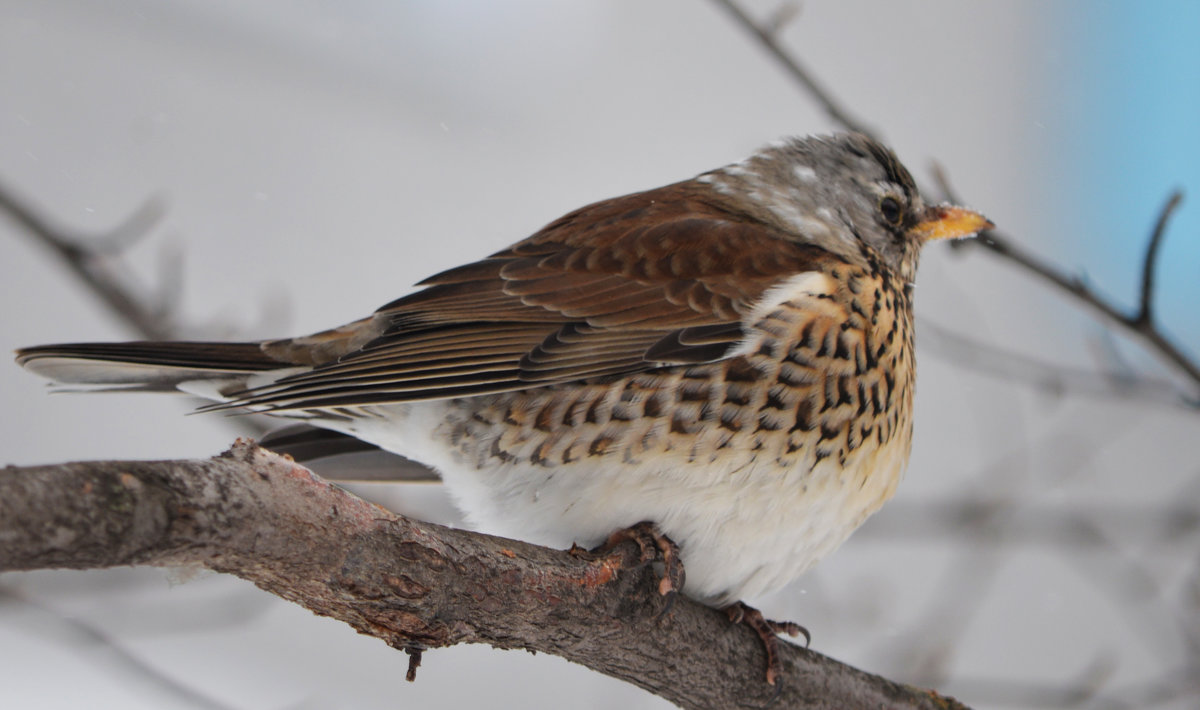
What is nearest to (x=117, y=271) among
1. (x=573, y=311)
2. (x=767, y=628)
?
(x=573, y=311)

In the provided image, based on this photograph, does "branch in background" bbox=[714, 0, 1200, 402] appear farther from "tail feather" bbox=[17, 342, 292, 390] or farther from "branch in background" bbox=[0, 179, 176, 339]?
"branch in background" bbox=[0, 179, 176, 339]

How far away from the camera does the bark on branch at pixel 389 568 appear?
2.87ft

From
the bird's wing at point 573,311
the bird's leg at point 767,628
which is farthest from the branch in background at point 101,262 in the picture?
the bird's leg at point 767,628

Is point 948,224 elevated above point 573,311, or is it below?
above

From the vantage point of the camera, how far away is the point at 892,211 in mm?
2107

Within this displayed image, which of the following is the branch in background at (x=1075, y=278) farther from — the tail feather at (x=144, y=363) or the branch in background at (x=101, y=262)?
the branch in background at (x=101, y=262)

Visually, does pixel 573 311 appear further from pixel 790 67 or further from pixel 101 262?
pixel 101 262

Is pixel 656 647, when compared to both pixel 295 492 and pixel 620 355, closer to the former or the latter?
pixel 620 355

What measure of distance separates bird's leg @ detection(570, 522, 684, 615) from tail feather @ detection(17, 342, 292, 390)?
0.62 meters

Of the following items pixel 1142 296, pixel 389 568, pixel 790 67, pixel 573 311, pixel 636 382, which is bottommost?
pixel 389 568

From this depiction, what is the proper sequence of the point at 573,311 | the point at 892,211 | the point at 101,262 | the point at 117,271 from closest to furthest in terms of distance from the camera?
the point at 573,311
the point at 101,262
the point at 892,211
the point at 117,271

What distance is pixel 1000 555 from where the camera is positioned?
366 cm

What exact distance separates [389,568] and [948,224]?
1375 millimetres

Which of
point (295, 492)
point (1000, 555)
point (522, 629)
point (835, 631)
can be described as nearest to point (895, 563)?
point (1000, 555)
